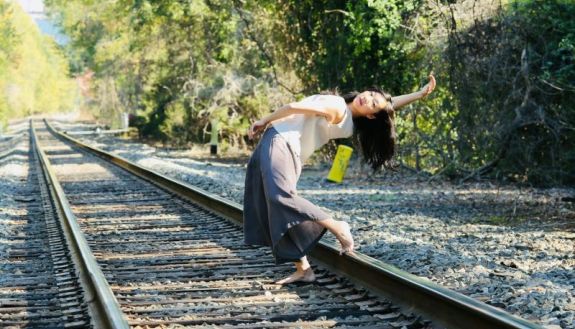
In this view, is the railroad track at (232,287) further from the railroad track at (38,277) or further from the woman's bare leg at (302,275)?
the railroad track at (38,277)

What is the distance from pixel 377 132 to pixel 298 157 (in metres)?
0.59

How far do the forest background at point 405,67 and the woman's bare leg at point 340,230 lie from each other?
20.6 feet

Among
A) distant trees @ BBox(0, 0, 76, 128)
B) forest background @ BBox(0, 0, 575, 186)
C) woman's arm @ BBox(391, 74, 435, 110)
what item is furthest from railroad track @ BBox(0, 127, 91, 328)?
distant trees @ BBox(0, 0, 76, 128)

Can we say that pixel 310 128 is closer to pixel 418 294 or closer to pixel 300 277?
pixel 300 277

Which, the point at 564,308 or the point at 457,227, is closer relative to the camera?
the point at 564,308

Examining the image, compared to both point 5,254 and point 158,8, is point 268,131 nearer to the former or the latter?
point 5,254

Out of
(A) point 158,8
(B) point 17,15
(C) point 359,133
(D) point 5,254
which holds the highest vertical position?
(B) point 17,15

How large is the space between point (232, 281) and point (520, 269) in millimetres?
2161

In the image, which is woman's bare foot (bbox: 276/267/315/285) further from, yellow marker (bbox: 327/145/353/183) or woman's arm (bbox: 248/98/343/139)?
yellow marker (bbox: 327/145/353/183)

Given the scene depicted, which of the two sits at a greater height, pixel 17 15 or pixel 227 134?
pixel 17 15

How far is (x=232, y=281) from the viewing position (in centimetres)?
627

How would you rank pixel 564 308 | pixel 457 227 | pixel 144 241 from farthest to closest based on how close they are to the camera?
pixel 457 227 → pixel 144 241 → pixel 564 308

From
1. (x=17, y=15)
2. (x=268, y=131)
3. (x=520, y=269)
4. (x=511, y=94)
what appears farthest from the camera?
(x=17, y=15)

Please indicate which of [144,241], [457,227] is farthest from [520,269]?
[144,241]
